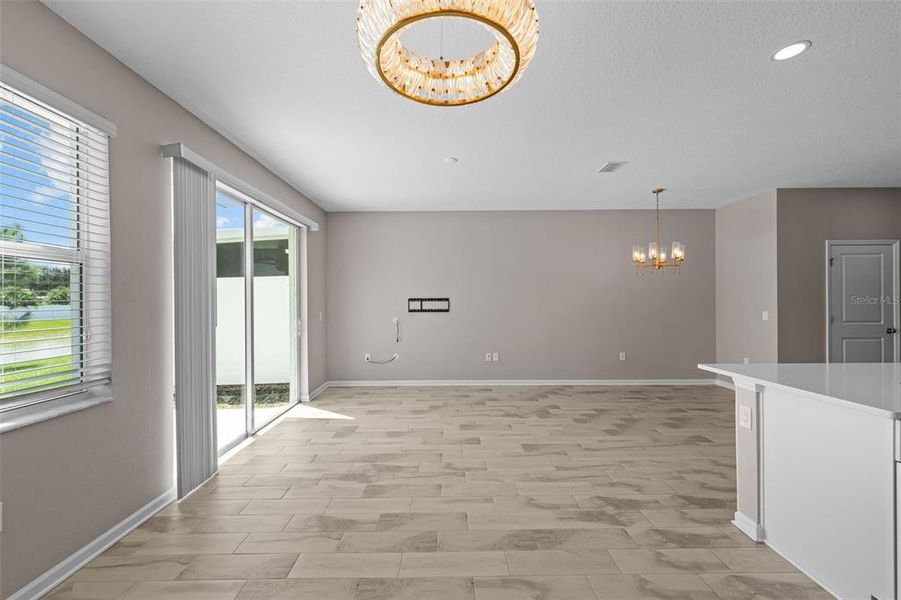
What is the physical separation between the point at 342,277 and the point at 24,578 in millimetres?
5336

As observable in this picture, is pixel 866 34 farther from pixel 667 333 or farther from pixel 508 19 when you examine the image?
pixel 667 333

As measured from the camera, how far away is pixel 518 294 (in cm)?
706

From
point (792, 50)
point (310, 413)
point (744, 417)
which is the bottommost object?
point (310, 413)

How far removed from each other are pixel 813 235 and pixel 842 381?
4.61 meters

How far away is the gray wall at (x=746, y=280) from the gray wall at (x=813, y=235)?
13 centimetres

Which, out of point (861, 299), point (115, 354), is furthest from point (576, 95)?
point (861, 299)

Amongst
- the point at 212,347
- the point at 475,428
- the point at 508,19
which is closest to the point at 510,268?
the point at 475,428

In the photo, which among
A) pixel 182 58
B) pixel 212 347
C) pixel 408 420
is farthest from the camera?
pixel 408 420

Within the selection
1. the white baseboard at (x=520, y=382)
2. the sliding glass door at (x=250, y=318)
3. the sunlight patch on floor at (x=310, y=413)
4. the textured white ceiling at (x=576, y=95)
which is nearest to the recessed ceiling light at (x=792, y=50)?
the textured white ceiling at (x=576, y=95)

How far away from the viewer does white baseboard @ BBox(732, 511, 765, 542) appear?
2.50m

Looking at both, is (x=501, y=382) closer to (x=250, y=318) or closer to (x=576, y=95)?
(x=250, y=318)

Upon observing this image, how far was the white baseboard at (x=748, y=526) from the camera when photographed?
2502 mm

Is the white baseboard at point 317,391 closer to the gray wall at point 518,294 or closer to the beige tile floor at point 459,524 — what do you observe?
the gray wall at point 518,294

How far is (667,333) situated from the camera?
23.1ft
